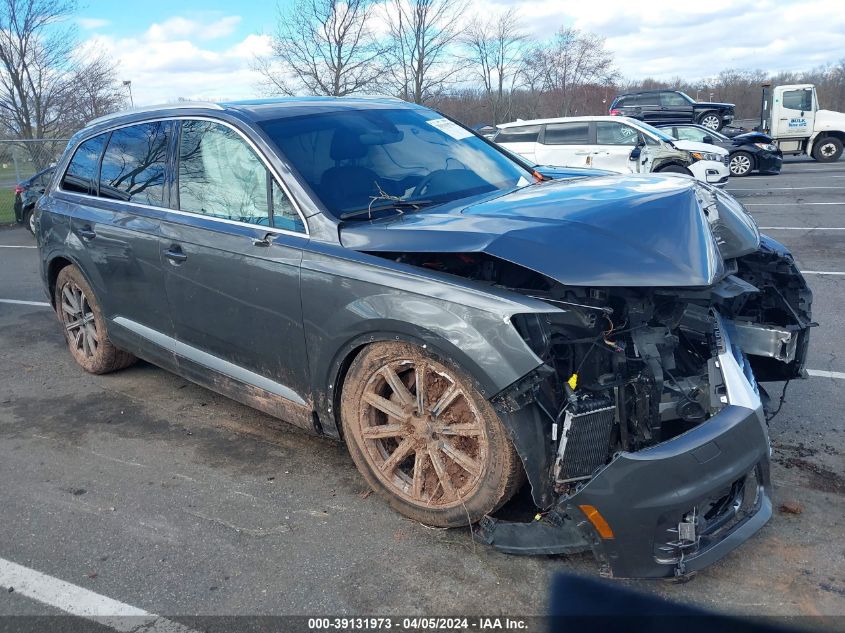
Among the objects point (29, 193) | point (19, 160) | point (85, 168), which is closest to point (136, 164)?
point (85, 168)

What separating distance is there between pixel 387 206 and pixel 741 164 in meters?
18.9

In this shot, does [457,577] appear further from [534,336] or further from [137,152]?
[137,152]

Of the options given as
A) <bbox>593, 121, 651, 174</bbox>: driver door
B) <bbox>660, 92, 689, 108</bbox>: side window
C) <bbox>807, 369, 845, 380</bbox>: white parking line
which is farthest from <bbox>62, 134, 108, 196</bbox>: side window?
<bbox>660, 92, 689, 108</bbox>: side window

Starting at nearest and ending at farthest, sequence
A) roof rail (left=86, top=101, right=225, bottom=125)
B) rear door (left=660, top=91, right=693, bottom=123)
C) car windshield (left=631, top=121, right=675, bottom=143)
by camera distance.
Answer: roof rail (left=86, top=101, right=225, bottom=125)
car windshield (left=631, top=121, right=675, bottom=143)
rear door (left=660, top=91, right=693, bottom=123)

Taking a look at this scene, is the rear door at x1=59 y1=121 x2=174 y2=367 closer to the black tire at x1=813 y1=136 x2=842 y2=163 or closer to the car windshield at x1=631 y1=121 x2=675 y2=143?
the car windshield at x1=631 y1=121 x2=675 y2=143

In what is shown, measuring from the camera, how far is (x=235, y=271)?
3.63 m

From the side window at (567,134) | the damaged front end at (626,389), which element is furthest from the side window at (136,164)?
the side window at (567,134)

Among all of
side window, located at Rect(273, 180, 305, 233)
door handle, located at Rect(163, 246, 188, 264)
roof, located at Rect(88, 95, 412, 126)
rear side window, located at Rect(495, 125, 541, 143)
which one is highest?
roof, located at Rect(88, 95, 412, 126)

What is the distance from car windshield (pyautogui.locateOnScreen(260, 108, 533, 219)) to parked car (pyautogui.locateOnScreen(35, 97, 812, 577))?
2cm

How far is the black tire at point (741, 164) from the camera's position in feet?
64.6

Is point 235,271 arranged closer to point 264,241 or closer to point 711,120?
point 264,241

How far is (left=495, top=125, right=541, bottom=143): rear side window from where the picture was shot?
51.0ft

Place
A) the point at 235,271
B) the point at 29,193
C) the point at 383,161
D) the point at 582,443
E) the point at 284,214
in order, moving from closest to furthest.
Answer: the point at 582,443, the point at 284,214, the point at 235,271, the point at 383,161, the point at 29,193

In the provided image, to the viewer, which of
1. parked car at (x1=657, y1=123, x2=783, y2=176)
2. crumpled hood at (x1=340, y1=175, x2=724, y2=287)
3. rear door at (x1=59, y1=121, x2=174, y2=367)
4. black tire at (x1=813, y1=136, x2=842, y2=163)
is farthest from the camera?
black tire at (x1=813, y1=136, x2=842, y2=163)
